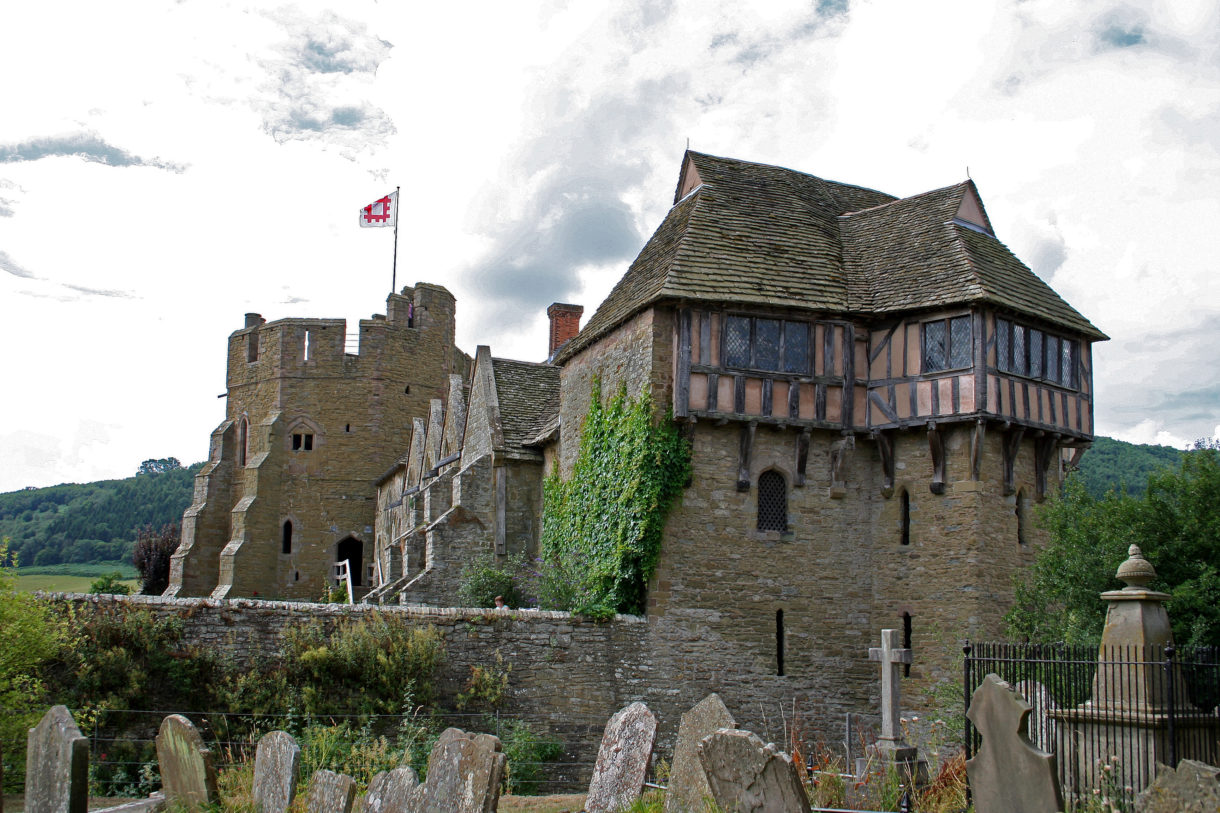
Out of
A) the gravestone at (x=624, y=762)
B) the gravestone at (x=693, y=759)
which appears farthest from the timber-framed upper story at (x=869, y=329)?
the gravestone at (x=693, y=759)

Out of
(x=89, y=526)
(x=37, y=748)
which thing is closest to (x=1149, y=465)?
(x=37, y=748)

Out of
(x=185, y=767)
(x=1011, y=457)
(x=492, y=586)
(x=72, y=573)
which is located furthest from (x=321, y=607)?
(x=72, y=573)

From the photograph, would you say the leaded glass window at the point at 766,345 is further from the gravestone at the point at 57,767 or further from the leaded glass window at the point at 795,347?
the gravestone at the point at 57,767

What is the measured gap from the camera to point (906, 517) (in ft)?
68.0

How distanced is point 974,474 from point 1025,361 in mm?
2663

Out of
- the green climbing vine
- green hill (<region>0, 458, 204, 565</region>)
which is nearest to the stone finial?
the green climbing vine

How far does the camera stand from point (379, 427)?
148ft

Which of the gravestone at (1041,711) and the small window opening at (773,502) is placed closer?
the gravestone at (1041,711)

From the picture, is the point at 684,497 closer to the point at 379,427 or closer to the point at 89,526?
the point at 379,427

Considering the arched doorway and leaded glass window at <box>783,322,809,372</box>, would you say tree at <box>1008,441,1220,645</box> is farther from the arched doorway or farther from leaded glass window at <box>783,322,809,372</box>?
the arched doorway

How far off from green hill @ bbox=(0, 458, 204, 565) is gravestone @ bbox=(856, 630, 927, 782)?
79074 millimetres

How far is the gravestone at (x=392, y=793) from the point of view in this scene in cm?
984

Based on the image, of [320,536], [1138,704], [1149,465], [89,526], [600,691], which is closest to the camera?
[1138,704]

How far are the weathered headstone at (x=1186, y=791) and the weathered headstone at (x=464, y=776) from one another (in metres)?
5.05
